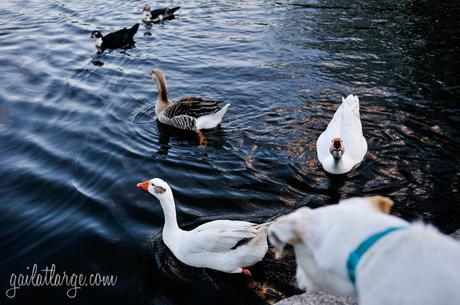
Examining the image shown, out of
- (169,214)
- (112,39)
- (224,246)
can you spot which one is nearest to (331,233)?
(224,246)

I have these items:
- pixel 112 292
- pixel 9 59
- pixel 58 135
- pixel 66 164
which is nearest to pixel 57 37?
pixel 9 59

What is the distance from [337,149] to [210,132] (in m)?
3.47

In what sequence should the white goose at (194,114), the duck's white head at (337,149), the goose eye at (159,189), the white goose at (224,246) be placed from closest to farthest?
the white goose at (224,246), the goose eye at (159,189), the duck's white head at (337,149), the white goose at (194,114)

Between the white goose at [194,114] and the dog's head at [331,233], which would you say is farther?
the white goose at [194,114]

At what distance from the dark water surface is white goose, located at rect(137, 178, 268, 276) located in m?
0.47

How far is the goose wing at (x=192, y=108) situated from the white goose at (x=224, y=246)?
4.55 meters

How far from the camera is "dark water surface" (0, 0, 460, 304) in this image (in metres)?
6.68

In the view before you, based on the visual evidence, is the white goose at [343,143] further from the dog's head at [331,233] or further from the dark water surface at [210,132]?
the dog's head at [331,233]

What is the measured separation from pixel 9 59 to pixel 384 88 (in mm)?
12296

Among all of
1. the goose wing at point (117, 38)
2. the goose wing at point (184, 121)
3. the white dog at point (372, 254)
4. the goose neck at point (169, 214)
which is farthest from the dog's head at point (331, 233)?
the goose wing at point (117, 38)

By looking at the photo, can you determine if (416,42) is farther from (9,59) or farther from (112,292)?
(9,59)

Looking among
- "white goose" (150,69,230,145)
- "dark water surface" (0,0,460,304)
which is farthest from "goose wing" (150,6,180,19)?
"white goose" (150,69,230,145)

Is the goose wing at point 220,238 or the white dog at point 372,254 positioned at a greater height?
the white dog at point 372,254

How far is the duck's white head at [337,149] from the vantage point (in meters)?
7.66
